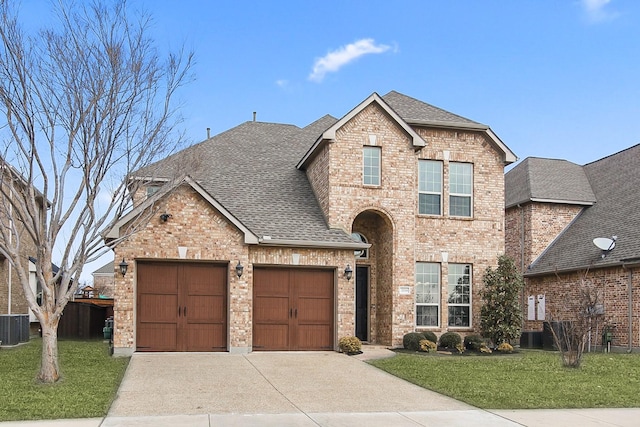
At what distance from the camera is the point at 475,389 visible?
12.4m

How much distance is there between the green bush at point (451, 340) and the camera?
1942 centimetres

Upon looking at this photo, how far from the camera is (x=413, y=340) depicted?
1891 centimetres

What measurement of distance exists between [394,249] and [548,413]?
32.3ft

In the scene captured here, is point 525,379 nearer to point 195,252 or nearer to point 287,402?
point 287,402

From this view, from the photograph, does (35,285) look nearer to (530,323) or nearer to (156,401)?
(156,401)

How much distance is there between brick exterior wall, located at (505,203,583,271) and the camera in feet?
85.3

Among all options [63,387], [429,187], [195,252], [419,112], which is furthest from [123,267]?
[419,112]

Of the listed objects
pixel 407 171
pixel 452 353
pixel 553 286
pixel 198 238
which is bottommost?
pixel 452 353

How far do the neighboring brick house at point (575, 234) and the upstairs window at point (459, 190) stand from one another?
3600 mm

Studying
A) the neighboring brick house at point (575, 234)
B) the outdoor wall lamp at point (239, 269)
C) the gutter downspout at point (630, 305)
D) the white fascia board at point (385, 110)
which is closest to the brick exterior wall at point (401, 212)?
the white fascia board at point (385, 110)

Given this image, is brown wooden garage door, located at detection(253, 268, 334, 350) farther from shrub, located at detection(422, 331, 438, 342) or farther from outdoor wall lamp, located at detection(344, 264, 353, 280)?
shrub, located at detection(422, 331, 438, 342)

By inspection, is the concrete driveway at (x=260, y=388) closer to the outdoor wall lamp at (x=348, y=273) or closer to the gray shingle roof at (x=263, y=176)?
the outdoor wall lamp at (x=348, y=273)

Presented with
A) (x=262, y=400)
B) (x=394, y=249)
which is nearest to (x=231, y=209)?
(x=394, y=249)

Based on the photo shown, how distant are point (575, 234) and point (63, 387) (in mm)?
19666
